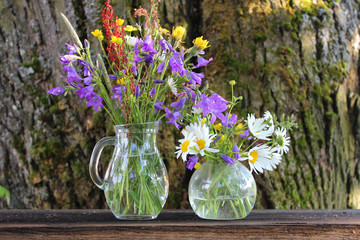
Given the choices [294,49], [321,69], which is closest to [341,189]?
[321,69]

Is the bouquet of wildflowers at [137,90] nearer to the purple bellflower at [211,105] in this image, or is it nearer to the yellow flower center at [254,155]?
the purple bellflower at [211,105]

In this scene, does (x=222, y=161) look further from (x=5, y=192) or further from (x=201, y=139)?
(x=5, y=192)

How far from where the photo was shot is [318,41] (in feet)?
5.16

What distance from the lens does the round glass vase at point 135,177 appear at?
3.21 feet

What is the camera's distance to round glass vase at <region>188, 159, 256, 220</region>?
3.18 ft

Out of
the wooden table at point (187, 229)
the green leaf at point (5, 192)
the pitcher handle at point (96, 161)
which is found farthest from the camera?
the green leaf at point (5, 192)

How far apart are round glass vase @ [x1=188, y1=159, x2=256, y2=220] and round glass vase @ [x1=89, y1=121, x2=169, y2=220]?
98mm

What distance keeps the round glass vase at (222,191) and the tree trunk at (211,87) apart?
457mm

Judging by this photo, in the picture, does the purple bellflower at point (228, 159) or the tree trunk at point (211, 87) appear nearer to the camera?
the purple bellflower at point (228, 159)

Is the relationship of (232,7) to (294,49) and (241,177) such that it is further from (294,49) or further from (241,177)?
(241,177)

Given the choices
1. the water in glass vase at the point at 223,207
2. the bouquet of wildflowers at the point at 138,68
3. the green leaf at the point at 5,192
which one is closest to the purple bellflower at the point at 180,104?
the bouquet of wildflowers at the point at 138,68

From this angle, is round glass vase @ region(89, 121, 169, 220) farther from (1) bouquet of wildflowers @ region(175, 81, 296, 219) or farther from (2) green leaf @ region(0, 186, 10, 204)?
(2) green leaf @ region(0, 186, 10, 204)

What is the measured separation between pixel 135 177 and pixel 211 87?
0.62 metres

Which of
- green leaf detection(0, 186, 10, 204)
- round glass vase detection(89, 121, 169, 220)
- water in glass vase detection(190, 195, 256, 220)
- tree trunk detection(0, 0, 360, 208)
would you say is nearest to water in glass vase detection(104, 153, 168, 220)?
round glass vase detection(89, 121, 169, 220)
